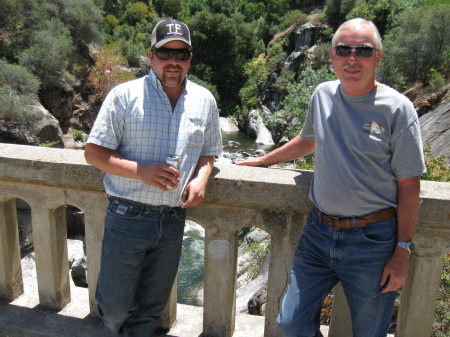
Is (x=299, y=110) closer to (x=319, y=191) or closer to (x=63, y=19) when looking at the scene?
(x=319, y=191)

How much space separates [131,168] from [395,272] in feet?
4.65

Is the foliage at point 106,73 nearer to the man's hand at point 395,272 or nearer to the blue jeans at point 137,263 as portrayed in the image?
the blue jeans at point 137,263

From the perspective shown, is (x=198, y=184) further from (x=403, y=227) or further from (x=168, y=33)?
(x=403, y=227)

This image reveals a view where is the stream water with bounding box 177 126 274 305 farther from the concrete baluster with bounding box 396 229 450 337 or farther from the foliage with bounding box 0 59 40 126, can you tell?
the foliage with bounding box 0 59 40 126

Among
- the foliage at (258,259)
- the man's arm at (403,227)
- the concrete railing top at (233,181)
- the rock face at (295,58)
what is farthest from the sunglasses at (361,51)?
the rock face at (295,58)

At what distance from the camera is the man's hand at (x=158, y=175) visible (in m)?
2.17

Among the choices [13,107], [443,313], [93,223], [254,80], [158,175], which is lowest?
[443,313]

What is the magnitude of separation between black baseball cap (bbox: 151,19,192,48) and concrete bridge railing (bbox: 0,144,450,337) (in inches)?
31.6

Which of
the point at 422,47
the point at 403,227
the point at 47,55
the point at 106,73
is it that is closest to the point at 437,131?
the point at 403,227

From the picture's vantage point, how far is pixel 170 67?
2.32 m

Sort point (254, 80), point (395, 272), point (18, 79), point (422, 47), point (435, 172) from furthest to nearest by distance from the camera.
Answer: point (254, 80) < point (18, 79) < point (422, 47) < point (435, 172) < point (395, 272)

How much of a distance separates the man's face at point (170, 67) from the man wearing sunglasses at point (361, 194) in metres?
0.81

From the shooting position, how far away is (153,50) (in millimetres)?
2309

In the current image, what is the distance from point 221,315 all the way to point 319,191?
1088 millimetres
